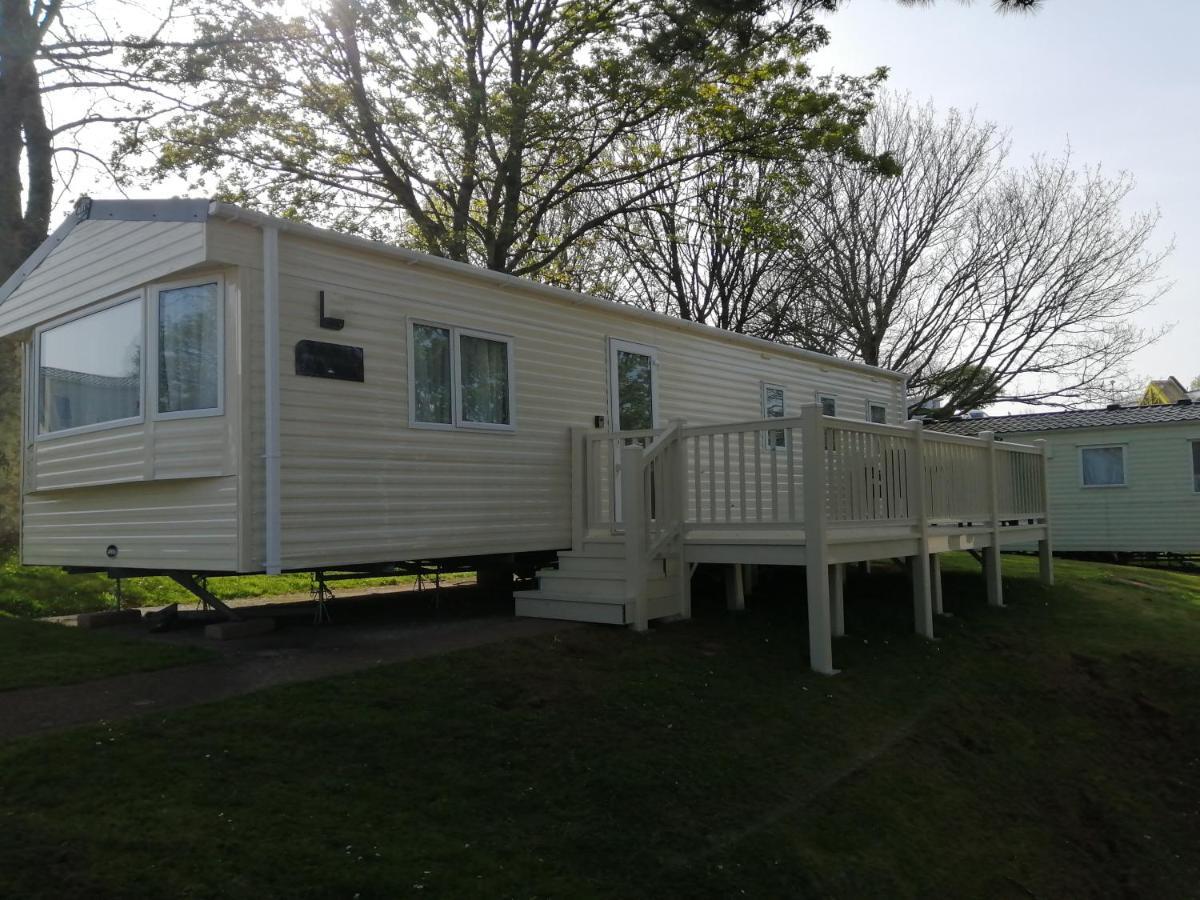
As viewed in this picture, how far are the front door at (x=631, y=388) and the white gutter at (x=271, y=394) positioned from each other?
3873 mm

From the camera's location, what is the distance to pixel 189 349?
7.33 metres

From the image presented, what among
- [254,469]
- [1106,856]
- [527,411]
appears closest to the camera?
[1106,856]

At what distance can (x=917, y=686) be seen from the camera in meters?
7.57

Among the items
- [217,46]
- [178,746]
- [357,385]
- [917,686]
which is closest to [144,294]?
[357,385]

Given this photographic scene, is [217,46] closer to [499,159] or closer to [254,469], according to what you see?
[499,159]

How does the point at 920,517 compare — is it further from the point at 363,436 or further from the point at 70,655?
the point at 70,655

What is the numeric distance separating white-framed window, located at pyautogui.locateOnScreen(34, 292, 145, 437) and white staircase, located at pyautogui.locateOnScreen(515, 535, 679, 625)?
11.7 ft

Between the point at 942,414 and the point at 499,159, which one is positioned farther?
the point at 942,414

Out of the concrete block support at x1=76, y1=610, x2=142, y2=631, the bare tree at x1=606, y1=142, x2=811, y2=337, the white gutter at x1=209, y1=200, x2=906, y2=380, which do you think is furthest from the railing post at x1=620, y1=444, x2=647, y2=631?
the bare tree at x1=606, y1=142, x2=811, y2=337

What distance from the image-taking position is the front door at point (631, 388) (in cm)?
1015

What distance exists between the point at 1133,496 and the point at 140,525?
783 inches

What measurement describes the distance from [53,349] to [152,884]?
6732 millimetres

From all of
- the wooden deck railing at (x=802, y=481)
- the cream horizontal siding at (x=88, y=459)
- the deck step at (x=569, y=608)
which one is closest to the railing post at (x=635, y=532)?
the wooden deck railing at (x=802, y=481)

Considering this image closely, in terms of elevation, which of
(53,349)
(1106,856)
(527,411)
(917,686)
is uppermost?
(53,349)
